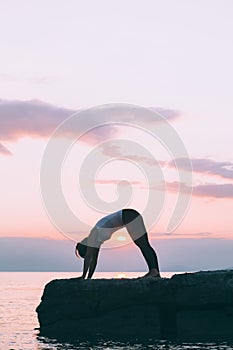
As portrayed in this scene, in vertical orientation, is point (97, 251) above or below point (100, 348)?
above

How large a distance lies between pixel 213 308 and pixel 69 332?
18.6ft

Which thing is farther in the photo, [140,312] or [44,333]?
[44,333]

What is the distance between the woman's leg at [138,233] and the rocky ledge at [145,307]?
100 cm

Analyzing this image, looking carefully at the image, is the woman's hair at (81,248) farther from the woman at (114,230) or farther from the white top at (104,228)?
the white top at (104,228)

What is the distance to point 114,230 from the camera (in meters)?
25.8

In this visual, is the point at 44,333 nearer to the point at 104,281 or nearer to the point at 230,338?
the point at 104,281

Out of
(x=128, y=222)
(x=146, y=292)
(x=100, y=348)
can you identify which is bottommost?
(x=100, y=348)

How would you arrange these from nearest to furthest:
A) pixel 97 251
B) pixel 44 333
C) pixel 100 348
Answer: pixel 100 348
pixel 97 251
pixel 44 333

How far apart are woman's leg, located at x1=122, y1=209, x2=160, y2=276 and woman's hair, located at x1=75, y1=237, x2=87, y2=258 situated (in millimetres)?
1697

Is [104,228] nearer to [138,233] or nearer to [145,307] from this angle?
[138,233]

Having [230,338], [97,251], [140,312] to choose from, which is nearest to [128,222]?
[97,251]

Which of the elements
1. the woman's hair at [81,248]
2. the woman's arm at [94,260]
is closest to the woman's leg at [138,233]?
the woman's arm at [94,260]

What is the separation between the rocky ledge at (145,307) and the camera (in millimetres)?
25547

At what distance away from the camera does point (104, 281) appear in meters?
26.7
